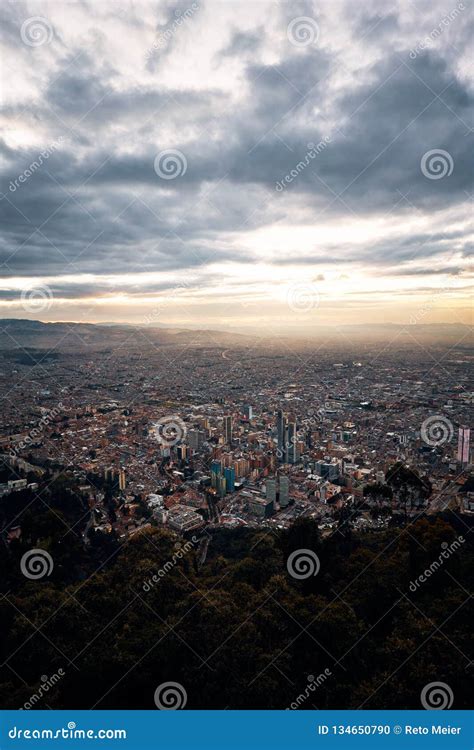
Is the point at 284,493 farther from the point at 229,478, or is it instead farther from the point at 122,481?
the point at 122,481

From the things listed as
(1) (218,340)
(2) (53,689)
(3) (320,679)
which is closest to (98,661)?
(2) (53,689)

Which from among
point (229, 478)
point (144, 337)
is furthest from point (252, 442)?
point (144, 337)

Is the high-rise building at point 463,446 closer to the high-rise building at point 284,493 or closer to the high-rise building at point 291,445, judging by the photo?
the high-rise building at point 291,445

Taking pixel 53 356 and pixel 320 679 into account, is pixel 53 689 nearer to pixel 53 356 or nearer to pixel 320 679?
pixel 320 679

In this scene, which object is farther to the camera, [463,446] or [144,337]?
[144,337]

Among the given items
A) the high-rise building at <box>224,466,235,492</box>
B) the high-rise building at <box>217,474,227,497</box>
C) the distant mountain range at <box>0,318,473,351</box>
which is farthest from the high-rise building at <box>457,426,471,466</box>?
the distant mountain range at <box>0,318,473,351</box>

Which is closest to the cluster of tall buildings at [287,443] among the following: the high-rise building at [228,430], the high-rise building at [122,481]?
the high-rise building at [228,430]
